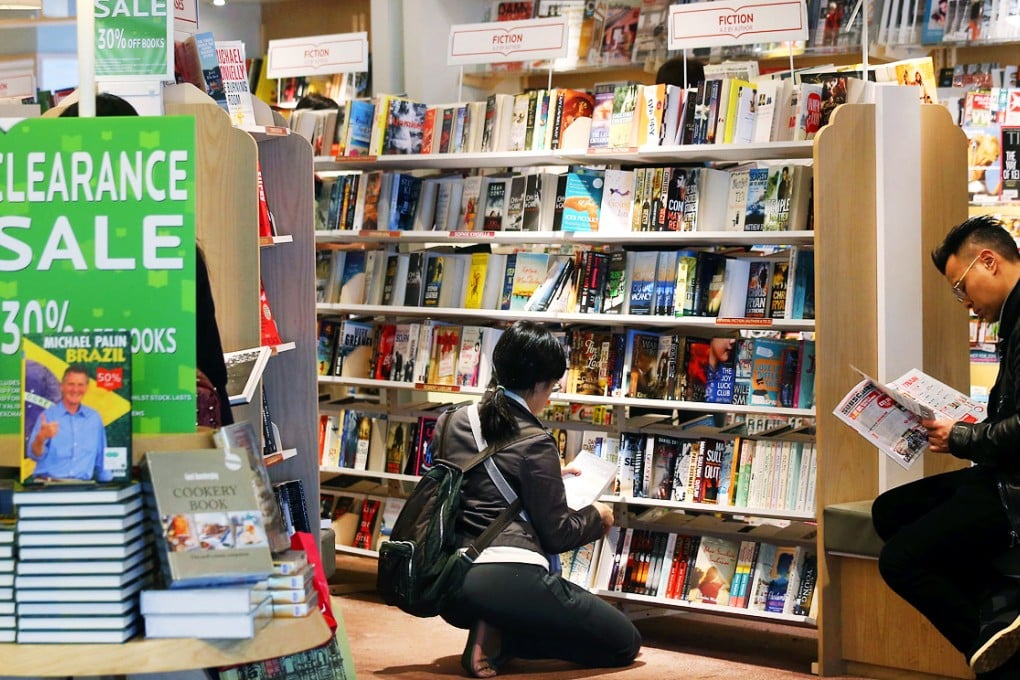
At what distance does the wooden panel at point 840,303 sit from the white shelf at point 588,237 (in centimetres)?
16

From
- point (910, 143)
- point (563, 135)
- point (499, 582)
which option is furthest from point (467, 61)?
point (499, 582)

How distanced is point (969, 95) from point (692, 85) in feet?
4.43

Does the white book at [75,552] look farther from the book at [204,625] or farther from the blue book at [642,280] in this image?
the blue book at [642,280]

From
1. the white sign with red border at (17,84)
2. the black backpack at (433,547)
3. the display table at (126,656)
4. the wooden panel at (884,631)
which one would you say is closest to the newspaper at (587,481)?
the black backpack at (433,547)

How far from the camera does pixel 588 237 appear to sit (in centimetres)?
502

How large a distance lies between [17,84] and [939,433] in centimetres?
450

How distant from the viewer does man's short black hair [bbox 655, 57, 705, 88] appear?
5.74 metres

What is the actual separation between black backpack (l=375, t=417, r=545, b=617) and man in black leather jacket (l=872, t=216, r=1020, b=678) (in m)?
1.28

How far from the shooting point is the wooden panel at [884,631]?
4262 mm

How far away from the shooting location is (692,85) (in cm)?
610

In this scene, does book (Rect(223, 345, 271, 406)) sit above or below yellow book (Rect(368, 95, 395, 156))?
below

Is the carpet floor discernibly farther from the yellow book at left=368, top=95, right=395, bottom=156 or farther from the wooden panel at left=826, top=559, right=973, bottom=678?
the yellow book at left=368, top=95, right=395, bottom=156

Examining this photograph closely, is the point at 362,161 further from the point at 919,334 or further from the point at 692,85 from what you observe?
the point at 919,334

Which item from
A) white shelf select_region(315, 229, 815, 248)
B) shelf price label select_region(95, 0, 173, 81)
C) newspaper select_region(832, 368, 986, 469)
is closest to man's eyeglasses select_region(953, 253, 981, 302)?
newspaper select_region(832, 368, 986, 469)
